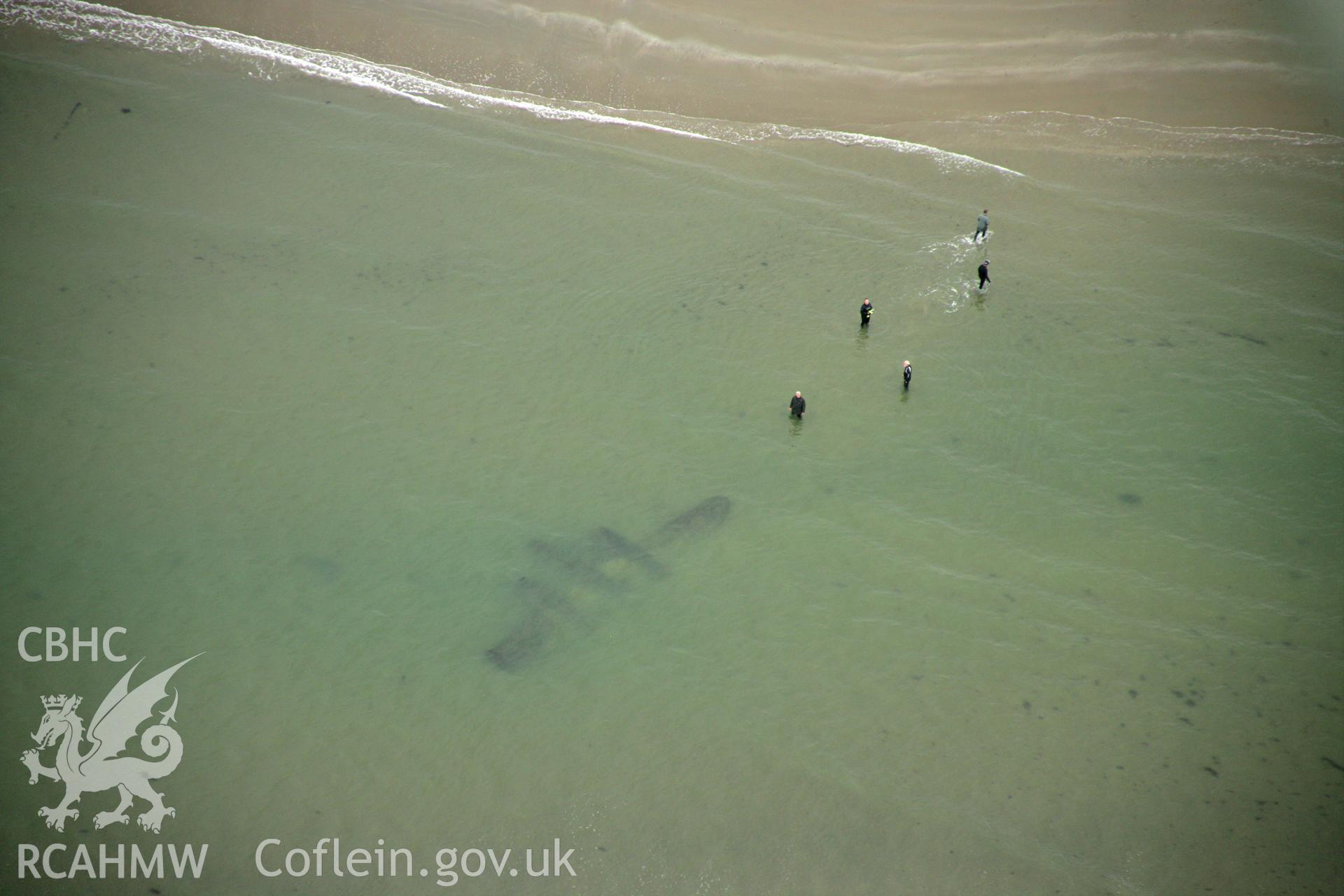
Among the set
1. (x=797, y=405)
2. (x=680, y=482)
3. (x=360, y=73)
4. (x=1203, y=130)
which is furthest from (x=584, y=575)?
(x=1203, y=130)

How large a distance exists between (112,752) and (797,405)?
13.2 metres

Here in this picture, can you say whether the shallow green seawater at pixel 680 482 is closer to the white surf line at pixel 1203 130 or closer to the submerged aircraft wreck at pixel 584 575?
the submerged aircraft wreck at pixel 584 575

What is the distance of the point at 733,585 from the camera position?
16547mm

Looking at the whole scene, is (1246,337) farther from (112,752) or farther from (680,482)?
(112,752)

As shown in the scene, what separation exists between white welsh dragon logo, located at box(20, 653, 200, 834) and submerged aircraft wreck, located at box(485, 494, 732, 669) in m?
4.98

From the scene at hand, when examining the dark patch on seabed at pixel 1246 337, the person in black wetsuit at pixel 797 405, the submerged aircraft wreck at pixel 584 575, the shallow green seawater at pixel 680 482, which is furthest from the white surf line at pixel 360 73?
the submerged aircraft wreck at pixel 584 575

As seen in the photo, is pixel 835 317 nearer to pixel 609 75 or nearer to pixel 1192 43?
pixel 609 75

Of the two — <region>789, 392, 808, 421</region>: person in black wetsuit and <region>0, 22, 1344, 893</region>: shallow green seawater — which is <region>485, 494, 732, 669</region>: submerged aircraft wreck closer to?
<region>0, 22, 1344, 893</region>: shallow green seawater

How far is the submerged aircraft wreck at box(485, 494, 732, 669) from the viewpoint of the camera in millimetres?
15805

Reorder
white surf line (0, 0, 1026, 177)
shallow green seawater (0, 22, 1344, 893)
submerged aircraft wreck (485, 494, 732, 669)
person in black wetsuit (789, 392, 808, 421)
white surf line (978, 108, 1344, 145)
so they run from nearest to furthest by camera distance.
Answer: shallow green seawater (0, 22, 1344, 893), submerged aircraft wreck (485, 494, 732, 669), person in black wetsuit (789, 392, 808, 421), white surf line (978, 108, 1344, 145), white surf line (0, 0, 1026, 177)

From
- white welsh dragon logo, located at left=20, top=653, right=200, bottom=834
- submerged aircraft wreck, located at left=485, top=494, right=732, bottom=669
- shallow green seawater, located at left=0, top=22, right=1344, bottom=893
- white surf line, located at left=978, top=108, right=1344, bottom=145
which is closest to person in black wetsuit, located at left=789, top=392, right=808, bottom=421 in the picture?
shallow green seawater, located at left=0, top=22, right=1344, bottom=893

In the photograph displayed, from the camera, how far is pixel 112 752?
45.9ft

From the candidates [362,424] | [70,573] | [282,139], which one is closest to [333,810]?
[70,573]

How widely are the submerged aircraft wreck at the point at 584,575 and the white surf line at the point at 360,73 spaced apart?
1306cm
